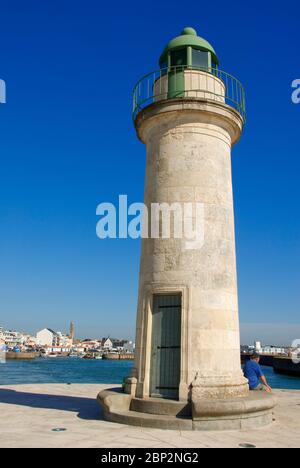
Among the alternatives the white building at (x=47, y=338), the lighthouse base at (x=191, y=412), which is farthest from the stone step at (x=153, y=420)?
the white building at (x=47, y=338)

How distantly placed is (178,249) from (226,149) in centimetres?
300

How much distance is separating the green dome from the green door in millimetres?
6279

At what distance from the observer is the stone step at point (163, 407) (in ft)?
28.5

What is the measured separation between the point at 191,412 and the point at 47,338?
643 feet

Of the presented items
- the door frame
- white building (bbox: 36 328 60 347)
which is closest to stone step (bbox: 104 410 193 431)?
the door frame

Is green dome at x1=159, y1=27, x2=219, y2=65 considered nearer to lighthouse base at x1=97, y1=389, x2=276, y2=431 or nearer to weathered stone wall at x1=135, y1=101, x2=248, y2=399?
weathered stone wall at x1=135, y1=101, x2=248, y2=399

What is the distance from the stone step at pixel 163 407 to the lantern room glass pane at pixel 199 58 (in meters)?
7.97

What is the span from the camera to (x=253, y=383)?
1066 cm

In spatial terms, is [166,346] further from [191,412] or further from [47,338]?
[47,338]

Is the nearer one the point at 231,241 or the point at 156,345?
the point at 156,345
